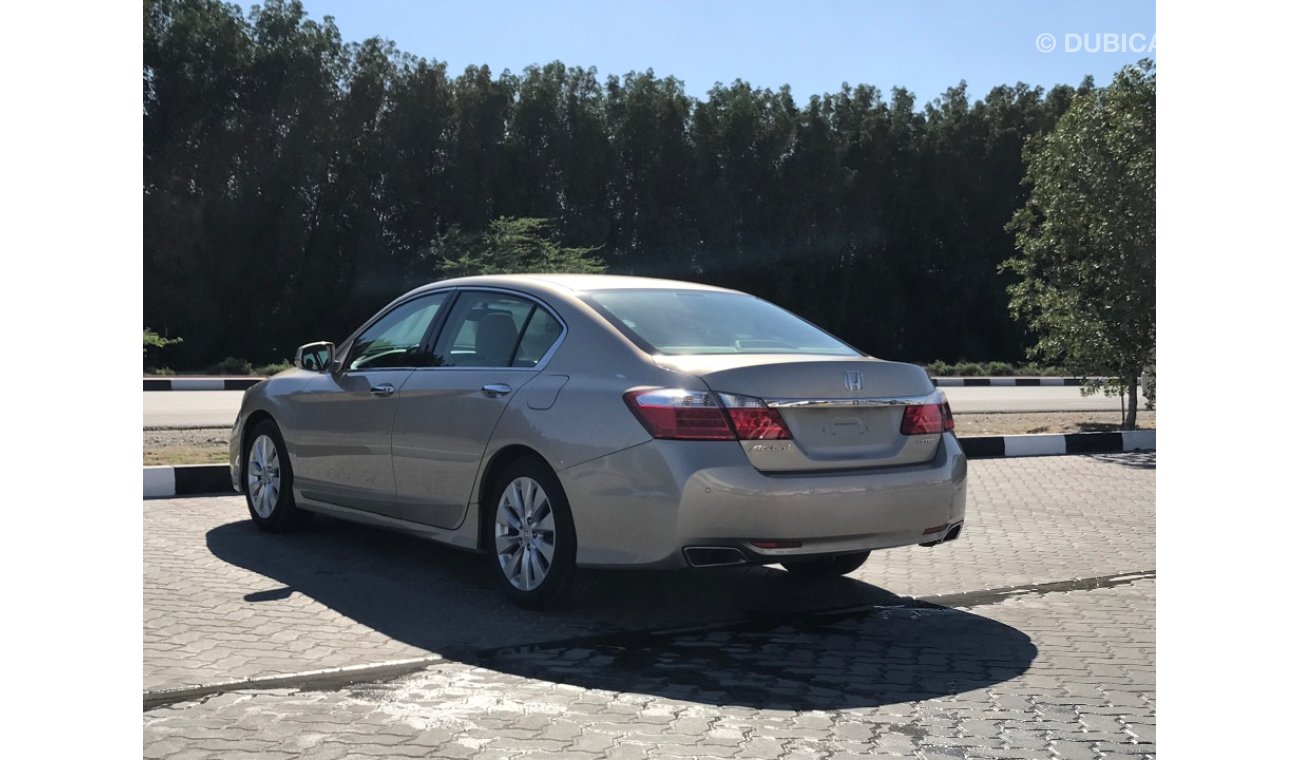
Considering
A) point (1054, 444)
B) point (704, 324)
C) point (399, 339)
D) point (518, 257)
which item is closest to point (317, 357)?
point (399, 339)

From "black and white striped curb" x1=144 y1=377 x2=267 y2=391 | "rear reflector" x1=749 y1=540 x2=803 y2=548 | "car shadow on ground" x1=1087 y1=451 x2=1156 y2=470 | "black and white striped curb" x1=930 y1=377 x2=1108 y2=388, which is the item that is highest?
"black and white striped curb" x1=144 y1=377 x2=267 y2=391

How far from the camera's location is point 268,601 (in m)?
6.01

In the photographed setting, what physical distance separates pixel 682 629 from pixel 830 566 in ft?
4.61

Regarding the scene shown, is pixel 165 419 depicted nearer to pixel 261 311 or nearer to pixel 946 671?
pixel 946 671

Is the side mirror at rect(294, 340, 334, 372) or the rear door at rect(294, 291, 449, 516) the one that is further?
the side mirror at rect(294, 340, 334, 372)

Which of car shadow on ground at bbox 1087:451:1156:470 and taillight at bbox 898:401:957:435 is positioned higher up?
taillight at bbox 898:401:957:435

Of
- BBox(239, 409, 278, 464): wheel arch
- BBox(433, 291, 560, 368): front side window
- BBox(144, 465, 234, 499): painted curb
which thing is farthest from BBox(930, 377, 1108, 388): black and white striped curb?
BBox(433, 291, 560, 368): front side window

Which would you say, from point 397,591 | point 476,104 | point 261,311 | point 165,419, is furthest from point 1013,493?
point 476,104

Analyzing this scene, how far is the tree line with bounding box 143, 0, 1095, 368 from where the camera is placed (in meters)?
38.0

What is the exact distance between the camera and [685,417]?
528cm

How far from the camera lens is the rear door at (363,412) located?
6.77m

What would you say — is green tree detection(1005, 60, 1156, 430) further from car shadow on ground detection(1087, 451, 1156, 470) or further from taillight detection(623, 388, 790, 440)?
taillight detection(623, 388, 790, 440)

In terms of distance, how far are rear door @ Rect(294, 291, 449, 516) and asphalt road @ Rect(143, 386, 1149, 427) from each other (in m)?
7.17

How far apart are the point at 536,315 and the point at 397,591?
1.42 m
